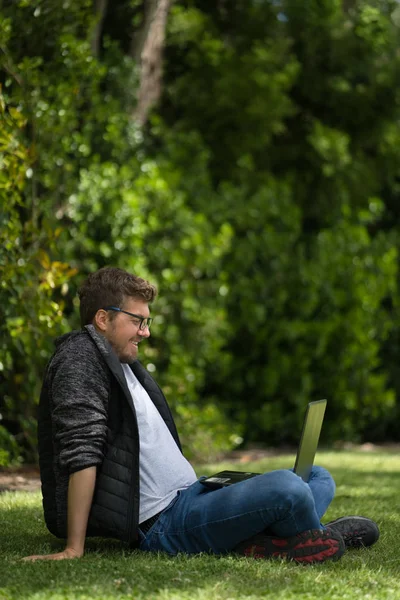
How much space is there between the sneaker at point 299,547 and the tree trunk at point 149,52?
6699 millimetres

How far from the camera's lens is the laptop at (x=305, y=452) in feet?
14.1

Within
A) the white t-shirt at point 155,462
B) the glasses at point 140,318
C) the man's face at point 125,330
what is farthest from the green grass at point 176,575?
the glasses at point 140,318

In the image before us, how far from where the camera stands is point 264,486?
13.4 feet

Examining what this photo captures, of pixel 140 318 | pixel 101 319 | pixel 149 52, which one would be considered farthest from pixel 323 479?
pixel 149 52

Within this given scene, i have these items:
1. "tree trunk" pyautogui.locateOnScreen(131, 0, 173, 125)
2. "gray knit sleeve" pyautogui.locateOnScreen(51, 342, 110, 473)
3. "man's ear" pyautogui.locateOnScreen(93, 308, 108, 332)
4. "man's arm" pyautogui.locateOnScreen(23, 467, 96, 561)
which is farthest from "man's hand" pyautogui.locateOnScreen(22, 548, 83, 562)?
"tree trunk" pyautogui.locateOnScreen(131, 0, 173, 125)

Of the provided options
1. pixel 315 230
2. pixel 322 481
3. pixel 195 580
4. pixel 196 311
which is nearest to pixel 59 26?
pixel 196 311

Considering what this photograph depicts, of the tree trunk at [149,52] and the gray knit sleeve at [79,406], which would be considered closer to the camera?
the gray knit sleeve at [79,406]

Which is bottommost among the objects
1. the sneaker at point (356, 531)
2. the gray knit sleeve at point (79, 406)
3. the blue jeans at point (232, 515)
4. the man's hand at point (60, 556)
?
the sneaker at point (356, 531)

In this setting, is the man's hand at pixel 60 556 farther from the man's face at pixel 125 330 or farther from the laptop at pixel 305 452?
the man's face at pixel 125 330

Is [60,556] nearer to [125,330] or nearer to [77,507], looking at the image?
[77,507]

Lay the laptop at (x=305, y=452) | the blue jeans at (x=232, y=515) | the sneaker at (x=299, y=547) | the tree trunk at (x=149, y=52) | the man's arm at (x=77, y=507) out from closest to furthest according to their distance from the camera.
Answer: the man's arm at (x=77, y=507)
the blue jeans at (x=232, y=515)
the sneaker at (x=299, y=547)
the laptop at (x=305, y=452)
the tree trunk at (x=149, y=52)

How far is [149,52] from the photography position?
10.7m

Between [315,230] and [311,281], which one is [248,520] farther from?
[315,230]

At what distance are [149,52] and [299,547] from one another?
24.8ft
